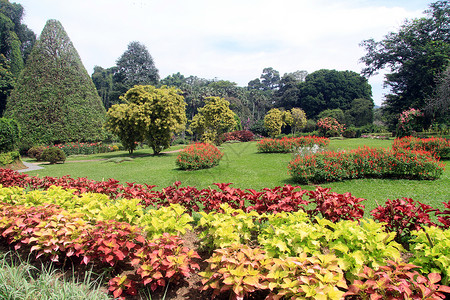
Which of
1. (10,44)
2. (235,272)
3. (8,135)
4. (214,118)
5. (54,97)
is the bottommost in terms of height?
(235,272)

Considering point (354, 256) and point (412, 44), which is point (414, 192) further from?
point (412, 44)

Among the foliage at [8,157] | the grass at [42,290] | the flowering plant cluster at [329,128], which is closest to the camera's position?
the grass at [42,290]

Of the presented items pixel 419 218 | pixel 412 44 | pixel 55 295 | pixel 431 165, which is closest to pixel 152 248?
pixel 55 295

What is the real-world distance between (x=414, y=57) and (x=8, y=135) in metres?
31.7

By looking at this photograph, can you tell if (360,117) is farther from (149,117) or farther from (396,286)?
(396,286)

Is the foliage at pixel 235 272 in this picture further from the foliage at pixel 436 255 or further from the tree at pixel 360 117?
the tree at pixel 360 117

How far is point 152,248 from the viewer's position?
2295mm

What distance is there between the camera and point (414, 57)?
82.2 ft

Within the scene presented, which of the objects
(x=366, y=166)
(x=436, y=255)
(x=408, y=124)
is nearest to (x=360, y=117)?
(x=408, y=124)

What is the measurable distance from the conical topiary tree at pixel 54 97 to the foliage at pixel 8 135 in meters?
10.1

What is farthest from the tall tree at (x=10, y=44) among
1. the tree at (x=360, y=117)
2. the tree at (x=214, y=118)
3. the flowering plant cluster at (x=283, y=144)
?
the tree at (x=360, y=117)

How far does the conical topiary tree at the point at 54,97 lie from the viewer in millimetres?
22203

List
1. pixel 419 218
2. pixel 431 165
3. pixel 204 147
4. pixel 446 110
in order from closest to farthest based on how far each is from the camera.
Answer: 1. pixel 419 218
2. pixel 431 165
3. pixel 204 147
4. pixel 446 110

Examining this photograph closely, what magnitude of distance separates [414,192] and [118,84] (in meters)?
42.9
